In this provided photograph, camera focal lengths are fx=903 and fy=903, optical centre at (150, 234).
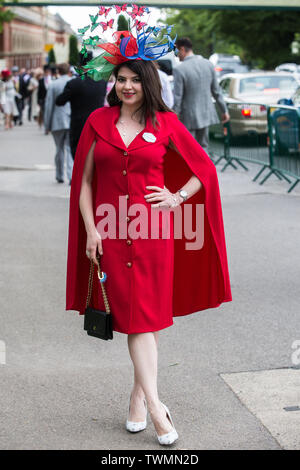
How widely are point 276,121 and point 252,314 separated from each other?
726cm

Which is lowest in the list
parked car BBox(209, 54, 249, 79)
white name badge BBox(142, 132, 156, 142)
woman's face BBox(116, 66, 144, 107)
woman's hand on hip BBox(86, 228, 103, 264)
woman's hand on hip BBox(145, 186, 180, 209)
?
parked car BBox(209, 54, 249, 79)

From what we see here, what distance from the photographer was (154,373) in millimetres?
4258

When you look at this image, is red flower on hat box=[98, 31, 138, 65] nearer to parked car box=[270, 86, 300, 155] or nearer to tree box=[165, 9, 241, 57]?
parked car box=[270, 86, 300, 155]

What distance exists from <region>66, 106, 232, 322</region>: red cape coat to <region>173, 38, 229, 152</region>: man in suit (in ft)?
25.2

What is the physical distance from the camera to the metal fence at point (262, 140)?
42.0 feet

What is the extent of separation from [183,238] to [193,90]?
25.9ft

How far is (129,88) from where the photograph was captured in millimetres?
4199

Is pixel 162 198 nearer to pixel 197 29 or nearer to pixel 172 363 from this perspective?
pixel 172 363

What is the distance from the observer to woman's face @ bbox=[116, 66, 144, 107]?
4.21 m

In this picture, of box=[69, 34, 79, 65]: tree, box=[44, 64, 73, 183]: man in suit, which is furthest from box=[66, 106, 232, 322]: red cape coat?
box=[69, 34, 79, 65]: tree

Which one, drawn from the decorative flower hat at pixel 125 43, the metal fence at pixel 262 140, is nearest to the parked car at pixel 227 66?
the metal fence at pixel 262 140

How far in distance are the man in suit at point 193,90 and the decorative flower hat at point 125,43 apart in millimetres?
7630

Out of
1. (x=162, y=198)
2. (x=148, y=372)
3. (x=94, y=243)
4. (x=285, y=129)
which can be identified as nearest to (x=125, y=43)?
(x=162, y=198)

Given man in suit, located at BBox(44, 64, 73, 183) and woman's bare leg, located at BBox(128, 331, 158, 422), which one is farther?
man in suit, located at BBox(44, 64, 73, 183)
